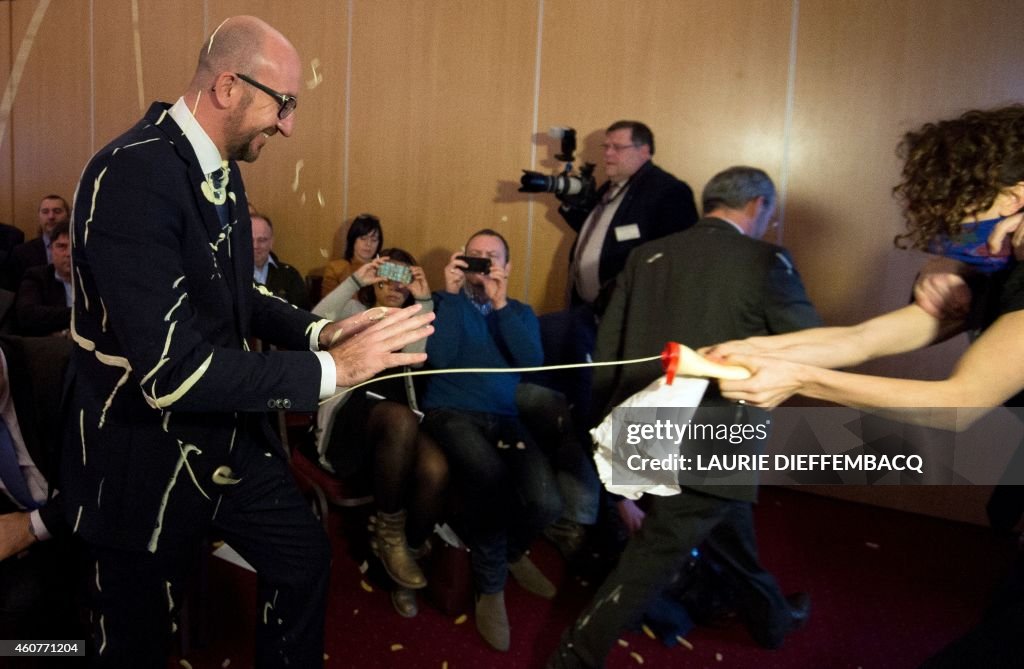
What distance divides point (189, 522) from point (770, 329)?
1568 millimetres

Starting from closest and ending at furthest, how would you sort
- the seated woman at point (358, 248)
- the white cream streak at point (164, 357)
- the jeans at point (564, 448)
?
the white cream streak at point (164, 357) → the jeans at point (564, 448) → the seated woman at point (358, 248)

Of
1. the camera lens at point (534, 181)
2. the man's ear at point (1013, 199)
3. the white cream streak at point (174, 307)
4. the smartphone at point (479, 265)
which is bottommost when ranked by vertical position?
the white cream streak at point (174, 307)

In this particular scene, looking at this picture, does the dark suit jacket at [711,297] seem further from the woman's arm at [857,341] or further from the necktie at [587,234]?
the necktie at [587,234]

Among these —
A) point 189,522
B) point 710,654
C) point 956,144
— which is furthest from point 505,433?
point 956,144

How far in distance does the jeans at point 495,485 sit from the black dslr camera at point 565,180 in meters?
1.38

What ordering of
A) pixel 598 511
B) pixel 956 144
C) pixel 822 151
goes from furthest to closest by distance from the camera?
pixel 822 151, pixel 598 511, pixel 956 144

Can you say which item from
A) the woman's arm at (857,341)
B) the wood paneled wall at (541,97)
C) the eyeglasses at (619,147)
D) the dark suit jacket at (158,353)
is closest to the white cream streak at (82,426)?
the dark suit jacket at (158,353)

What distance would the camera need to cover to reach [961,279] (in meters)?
1.53

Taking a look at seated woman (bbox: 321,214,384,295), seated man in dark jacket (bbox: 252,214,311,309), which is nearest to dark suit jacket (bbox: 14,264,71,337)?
seated man in dark jacket (bbox: 252,214,311,309)

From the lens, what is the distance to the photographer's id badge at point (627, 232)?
3.17 m

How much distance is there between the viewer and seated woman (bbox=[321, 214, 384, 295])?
159 inches

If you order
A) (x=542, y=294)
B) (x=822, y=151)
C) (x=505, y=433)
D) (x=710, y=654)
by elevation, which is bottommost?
(x=710, y=654)

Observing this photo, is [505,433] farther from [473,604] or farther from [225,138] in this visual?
[225,138]

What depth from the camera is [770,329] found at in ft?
6.36
